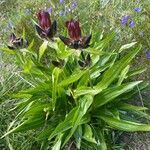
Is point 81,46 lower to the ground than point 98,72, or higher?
higher

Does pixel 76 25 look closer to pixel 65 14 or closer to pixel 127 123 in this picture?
pixel 127 123

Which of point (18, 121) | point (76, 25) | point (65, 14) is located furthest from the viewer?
point (65, 14)

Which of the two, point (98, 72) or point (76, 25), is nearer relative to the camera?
point (76, 25)

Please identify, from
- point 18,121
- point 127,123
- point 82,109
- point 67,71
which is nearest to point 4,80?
point 18,121

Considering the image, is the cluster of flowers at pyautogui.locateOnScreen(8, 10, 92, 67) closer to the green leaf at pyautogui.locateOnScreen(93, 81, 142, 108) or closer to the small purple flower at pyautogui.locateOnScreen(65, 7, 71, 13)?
the green leaf at pyautogui.locateOnScreen(93, 81, 142, 108)

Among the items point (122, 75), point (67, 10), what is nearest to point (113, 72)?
point (122, 75)

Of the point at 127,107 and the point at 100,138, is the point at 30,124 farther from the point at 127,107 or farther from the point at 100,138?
the point at 127,107
